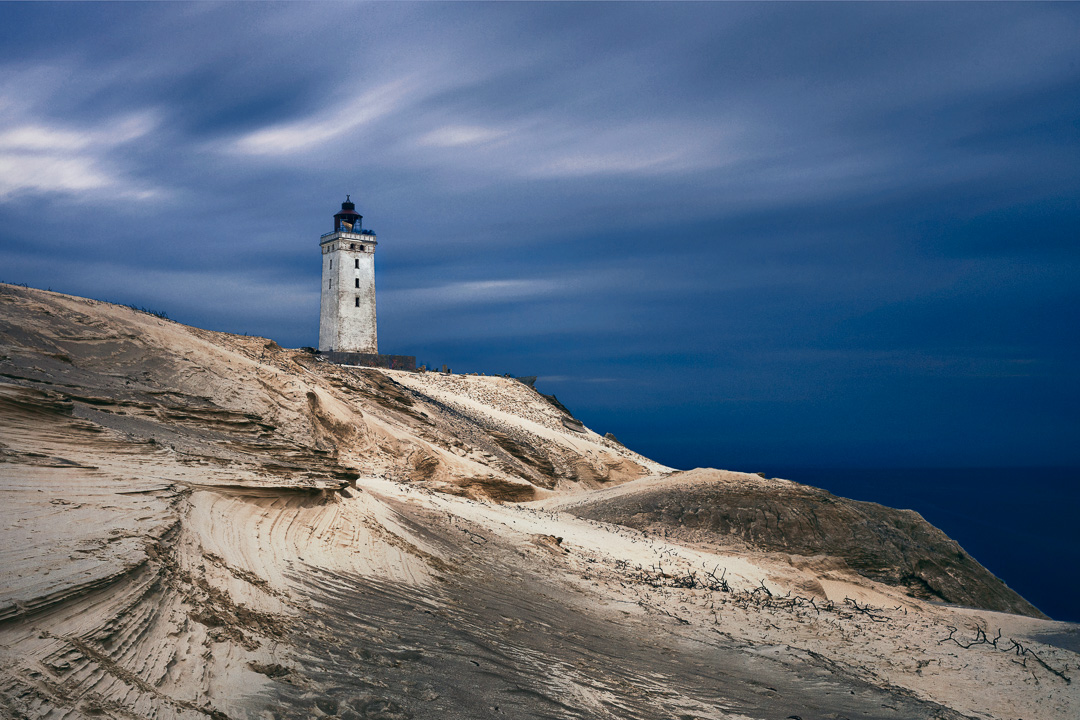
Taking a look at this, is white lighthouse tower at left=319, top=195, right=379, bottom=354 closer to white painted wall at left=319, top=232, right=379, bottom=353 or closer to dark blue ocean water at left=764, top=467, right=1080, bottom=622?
white painted wall at left=319, top=232, right=379, bottom=353

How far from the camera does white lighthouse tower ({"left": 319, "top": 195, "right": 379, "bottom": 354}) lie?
48656 millimetres

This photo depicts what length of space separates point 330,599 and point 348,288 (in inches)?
1757

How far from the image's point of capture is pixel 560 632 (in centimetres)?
A: 731

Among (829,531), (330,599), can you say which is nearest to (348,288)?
(829,531)

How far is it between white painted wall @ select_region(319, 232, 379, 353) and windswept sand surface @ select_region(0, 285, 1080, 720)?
114ft

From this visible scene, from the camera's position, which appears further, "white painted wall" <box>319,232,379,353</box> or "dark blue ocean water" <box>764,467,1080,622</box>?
"white painted wall" <box>319,232,379,353</box>

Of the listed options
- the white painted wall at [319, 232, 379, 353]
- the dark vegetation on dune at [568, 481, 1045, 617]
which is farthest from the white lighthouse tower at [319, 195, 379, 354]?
the dark vegetation on dune at [568, 481, 1045, 617]

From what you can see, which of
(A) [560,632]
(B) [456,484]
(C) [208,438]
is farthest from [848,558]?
(C) [208,438]

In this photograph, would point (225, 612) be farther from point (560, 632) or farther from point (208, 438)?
point (208, 438)

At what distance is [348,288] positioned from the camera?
48.8 meters

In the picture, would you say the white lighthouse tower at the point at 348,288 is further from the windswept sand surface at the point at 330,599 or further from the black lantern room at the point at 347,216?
the windswept sand surface at the point at 330,599

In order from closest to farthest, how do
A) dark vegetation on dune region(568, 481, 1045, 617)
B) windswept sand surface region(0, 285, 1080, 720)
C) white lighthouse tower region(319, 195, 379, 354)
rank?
windswept sand surface region(0, 285, 1080, 720) < dark vegetation on dune region(568, 481, 1045, 617) < white lighthouse tower region(319, 195, 379, 354)

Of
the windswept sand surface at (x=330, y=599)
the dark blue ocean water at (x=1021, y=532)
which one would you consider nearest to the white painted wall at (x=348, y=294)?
the windswept sand surface at (x=330, y=599)

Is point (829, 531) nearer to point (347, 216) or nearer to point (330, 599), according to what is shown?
point (330, 599)
